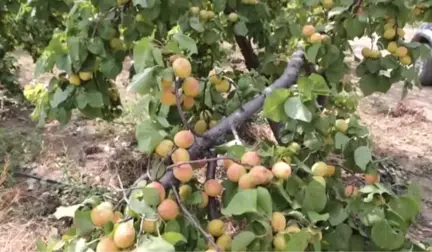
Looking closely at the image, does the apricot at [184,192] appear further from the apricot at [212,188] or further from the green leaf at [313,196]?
the green leaf at [313,196]

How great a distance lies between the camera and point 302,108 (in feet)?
4.34

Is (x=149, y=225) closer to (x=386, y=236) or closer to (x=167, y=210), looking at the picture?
(x=167, y=210)

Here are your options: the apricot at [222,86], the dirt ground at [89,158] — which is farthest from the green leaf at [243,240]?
the dirt ground at [89,158]

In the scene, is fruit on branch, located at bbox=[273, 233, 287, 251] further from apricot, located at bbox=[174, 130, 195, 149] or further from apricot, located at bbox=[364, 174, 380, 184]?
apricot, located at bbox=[364, 174, 380, 184]

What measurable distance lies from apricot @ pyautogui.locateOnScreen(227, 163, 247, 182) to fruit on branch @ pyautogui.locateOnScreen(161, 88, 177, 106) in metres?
0.23

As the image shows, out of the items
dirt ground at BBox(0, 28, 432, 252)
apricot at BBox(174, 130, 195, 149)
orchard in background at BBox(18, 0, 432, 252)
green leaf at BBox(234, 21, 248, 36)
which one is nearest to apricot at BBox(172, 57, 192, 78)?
orchard in background at BBox(18, 0, 432, 252)

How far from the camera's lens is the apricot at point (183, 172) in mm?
1275

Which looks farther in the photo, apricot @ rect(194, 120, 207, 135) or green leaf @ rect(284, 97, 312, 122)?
apricot @ rect(194, 120, 207, 135)

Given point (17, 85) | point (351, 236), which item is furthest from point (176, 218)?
point (17, 85)

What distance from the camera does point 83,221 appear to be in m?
1.24

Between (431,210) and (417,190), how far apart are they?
2150mm

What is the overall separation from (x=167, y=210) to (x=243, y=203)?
16 centimetres

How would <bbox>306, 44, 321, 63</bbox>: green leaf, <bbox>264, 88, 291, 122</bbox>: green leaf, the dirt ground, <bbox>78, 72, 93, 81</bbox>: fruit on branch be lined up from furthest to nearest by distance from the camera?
the dirt ground
<bbox>78, 72, 93, 81</bbox>: fruit on branch
<bbox>306, 44, 321, 63</bbox>: green leaf
<bbox>264, 88, 291, 122</bbox>: green leaf

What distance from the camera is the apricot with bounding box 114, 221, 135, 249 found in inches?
44.1
